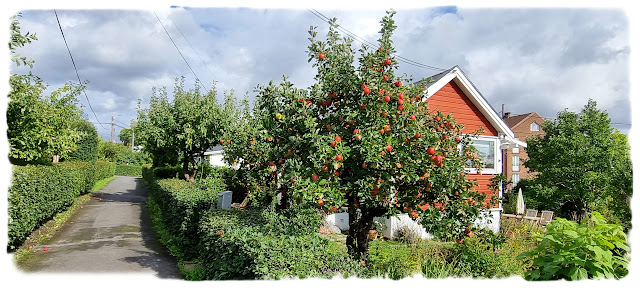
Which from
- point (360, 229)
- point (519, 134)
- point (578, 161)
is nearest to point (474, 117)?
point (360, 229)

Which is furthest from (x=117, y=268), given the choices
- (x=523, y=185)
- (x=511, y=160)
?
(x=511, y=160)

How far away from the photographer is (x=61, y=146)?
9.72 meters

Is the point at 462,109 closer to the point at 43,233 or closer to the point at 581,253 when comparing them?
the point at 581,253

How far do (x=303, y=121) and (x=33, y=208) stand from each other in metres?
7.47

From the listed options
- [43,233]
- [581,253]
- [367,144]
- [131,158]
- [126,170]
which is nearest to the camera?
[581,253]

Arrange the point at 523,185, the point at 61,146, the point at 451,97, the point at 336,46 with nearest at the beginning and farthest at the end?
the point at 336,46 < the point at 61,146 < the point at 451,97 < the point at 523,185

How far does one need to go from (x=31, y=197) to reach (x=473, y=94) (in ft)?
38.4

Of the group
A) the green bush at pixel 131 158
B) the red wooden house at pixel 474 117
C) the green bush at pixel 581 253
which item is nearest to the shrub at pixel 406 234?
the red wooden house at pixel 474 117

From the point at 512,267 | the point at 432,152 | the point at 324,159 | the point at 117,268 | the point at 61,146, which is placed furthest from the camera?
the point at 61,146

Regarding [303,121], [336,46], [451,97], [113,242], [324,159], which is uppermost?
[451,97]

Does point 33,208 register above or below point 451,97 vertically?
below

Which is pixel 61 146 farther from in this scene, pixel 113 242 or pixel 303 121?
pixel 303 121

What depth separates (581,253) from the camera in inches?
130

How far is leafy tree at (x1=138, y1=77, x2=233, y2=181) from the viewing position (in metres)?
13.8
